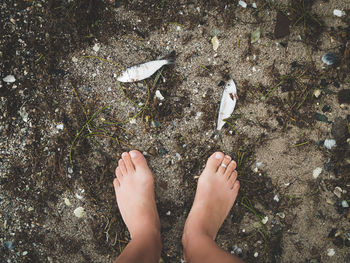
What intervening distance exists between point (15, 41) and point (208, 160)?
178cm

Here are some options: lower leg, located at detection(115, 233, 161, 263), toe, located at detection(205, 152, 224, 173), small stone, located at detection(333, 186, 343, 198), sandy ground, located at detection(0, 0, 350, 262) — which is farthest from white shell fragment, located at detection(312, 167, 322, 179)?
lower leg, located at detection(115, 233, 161, 263)

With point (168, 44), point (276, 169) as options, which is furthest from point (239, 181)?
point (168, 44)

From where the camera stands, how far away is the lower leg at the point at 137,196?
1862 millimetres

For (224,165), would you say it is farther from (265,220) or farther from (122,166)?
(122,166)

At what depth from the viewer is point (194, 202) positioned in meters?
1.95

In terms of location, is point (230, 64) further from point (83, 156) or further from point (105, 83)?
point (83, 156)

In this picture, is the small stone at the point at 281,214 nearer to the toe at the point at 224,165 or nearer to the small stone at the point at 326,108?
the toe at the point at 224,165

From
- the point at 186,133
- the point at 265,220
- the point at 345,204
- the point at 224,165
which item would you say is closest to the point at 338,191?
the point at 345,204

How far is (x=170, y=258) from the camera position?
1978mm

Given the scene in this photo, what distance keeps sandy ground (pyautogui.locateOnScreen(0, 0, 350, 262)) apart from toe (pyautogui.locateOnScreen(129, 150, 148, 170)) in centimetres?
5

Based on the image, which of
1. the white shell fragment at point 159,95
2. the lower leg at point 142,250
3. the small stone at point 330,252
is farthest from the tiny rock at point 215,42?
the small stone at point 330,252

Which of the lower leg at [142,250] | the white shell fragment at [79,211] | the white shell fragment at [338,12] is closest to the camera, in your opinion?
the lower leg at [142,250]

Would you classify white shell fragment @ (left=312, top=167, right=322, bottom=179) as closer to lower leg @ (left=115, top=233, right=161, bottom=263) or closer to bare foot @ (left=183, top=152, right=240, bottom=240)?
bare foot @ (left=183, top=152, right=240, bottom=240)

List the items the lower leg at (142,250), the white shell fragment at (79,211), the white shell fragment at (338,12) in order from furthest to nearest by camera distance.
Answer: the white shell fragment at (79,211) → the white shell fragment at (338,12) → the lower leg at (142,250)
